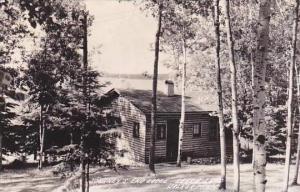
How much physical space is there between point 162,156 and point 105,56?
64.7 meters

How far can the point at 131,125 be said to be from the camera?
105 ft

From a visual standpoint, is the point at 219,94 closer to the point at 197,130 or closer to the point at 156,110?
the point at 156,110

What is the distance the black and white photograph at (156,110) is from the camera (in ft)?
52.2

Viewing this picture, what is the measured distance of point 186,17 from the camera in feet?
90.8

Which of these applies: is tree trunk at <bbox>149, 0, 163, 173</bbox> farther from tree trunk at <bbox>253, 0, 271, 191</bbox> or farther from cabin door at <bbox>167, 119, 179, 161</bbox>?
tree trunk at <bbox>253, 0, 271, 191</bbox>

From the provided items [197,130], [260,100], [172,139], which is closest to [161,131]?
[172,139]

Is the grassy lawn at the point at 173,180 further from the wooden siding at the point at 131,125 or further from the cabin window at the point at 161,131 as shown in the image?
the cabin window at the point at 161,131

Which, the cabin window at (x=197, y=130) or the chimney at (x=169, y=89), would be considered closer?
the cabin window at (x=197, y=130)

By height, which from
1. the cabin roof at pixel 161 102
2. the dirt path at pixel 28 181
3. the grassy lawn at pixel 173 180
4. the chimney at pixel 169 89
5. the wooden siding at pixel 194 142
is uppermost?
the chimney at pixel 169 89

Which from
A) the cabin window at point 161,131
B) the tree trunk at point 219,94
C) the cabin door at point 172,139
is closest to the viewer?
the tree trunk at point 219,94

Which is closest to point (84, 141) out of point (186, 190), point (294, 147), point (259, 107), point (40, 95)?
point (186, 190)

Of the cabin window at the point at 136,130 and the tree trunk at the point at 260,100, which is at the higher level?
the tree trunk at the point at 260,100

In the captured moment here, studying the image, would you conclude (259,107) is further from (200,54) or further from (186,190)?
(200,54)

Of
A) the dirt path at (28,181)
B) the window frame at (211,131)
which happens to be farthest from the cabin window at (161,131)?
the dirt path at (28,181)
